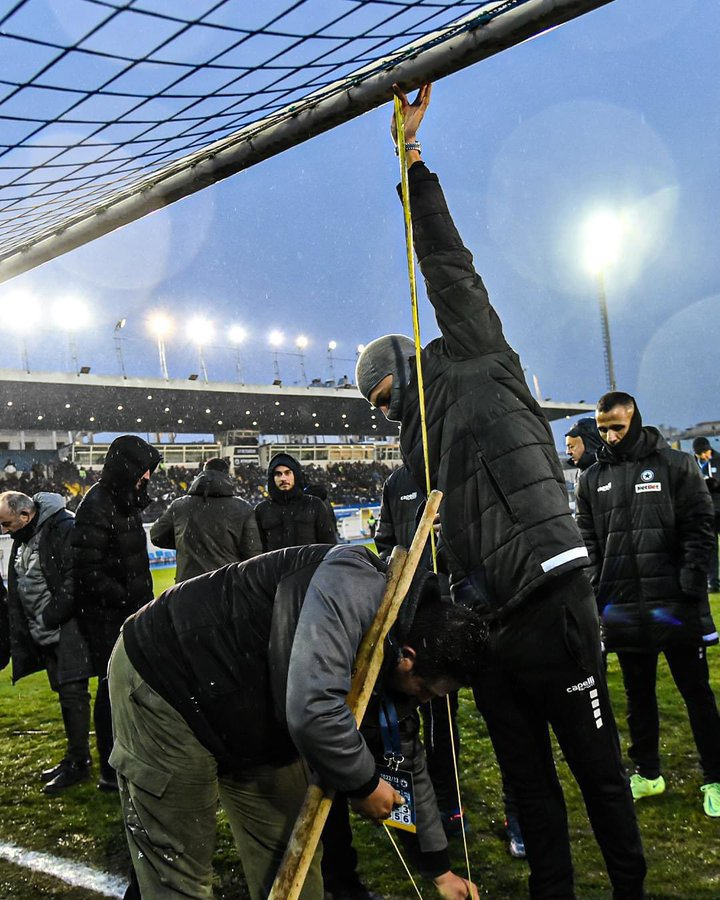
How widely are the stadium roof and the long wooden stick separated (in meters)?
25.8

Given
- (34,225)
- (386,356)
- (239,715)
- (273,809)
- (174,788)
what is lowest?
(273,809)

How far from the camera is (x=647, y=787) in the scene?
11.0ft

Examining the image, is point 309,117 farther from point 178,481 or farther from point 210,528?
point 178,481

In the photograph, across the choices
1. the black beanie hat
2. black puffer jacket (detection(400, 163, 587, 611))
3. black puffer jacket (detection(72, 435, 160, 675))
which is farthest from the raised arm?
black puffer jacket (detection(72, 435, 160, 675))

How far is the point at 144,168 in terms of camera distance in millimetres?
3533

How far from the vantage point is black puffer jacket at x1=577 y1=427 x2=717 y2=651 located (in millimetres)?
3221

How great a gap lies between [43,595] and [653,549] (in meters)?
3.35

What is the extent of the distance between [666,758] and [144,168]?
4026 mm

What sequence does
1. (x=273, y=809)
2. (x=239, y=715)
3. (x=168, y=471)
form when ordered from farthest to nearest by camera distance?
(x=168, y=471), (x=273, y=809), (x=239, y=715)

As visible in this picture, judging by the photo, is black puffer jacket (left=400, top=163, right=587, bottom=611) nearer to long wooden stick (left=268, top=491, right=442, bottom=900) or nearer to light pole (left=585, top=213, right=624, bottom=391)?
long wooden stick (left=268, top=491, right=442, bottom=900)

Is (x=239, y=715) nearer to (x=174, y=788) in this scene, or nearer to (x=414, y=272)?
(x=174, y=788)

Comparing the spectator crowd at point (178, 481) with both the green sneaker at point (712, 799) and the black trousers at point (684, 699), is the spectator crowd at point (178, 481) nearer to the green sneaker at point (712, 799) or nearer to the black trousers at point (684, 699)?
the black trousers at point (684, 699)

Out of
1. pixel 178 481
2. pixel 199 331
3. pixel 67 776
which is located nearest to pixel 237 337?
pixel 199 331

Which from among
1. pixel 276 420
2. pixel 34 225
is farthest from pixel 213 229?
pixel 34 225
